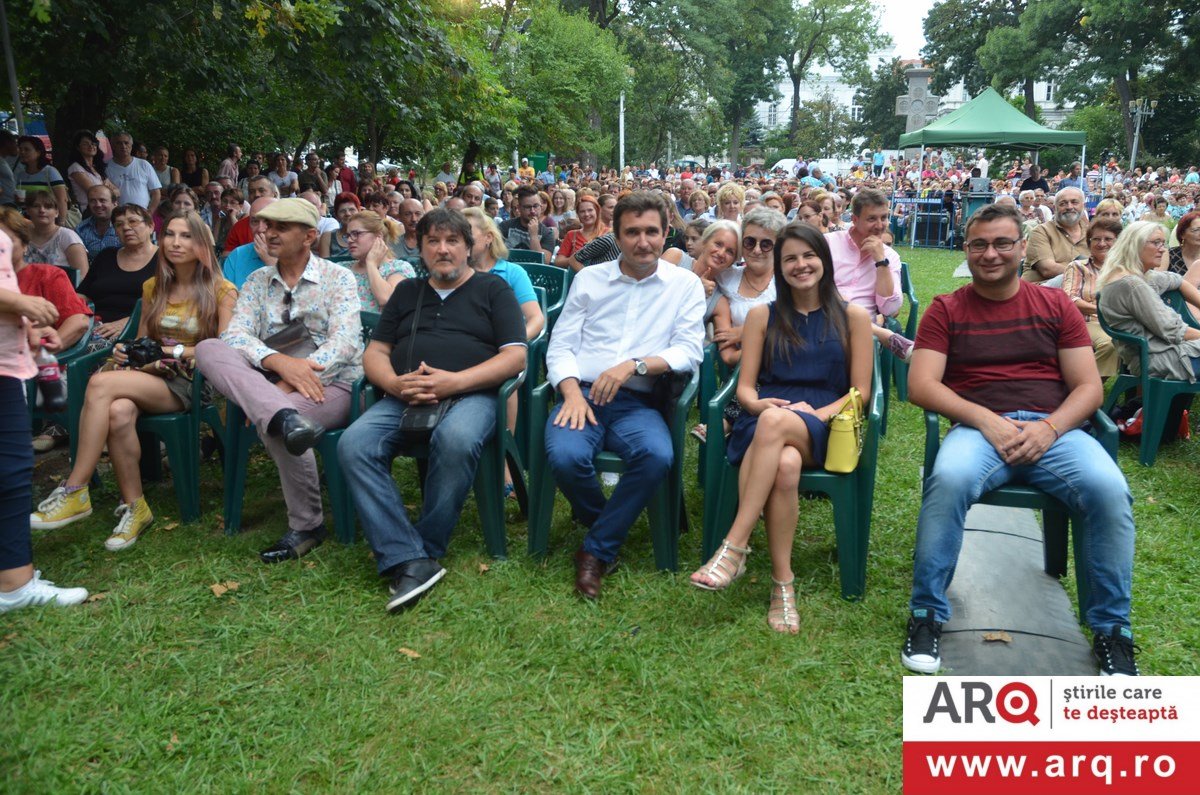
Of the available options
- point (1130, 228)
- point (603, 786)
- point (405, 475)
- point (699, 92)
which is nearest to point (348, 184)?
point (405, 475)

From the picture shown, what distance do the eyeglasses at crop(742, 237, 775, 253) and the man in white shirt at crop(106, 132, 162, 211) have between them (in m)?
7.33

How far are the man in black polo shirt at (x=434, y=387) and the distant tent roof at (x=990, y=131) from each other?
1627cm

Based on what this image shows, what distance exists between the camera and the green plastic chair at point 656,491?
12.0ft

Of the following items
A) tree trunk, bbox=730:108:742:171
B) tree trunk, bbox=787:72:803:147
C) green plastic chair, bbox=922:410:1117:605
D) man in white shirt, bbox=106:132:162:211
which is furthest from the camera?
tree trunk, bbox=787:72:803:147

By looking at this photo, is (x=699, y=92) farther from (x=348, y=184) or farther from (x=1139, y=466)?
(x=1139, y=466)

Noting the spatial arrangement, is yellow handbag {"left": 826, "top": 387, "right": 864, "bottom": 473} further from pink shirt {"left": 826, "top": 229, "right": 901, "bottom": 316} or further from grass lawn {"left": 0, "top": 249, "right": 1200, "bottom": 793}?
pink shirt {"left": 826, "top": 229, "right": 901, "bottom": 316}

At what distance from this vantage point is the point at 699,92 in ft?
153

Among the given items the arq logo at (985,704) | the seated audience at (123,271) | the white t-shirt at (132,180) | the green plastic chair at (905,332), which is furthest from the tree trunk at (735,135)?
the arq logo at (985,704)

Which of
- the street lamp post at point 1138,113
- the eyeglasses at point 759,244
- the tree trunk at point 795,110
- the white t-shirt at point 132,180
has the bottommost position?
the eyeglasses at point 759,244

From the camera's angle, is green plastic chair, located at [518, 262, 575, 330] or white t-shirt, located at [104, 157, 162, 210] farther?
white t-shirt, located at [104, 157, 162, 210]

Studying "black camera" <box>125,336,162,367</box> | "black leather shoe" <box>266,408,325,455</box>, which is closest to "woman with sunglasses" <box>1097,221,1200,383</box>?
"black leather shoe" <box>266,408,325,455</box>

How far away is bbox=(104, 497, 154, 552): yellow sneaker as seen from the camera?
3.97 metres

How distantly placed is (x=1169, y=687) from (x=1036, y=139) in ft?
58.3

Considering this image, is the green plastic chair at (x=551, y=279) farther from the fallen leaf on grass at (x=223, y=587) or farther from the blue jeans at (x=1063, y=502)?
the blue jeans at (x=1063, y=502)
